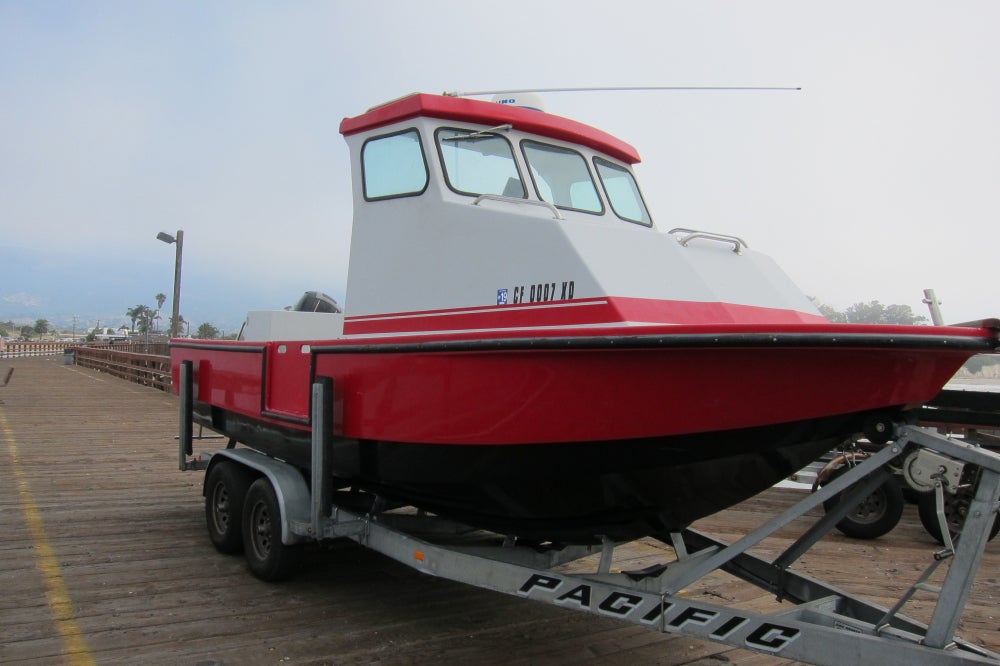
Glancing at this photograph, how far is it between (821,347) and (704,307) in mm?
895

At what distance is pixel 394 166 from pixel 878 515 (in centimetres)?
475

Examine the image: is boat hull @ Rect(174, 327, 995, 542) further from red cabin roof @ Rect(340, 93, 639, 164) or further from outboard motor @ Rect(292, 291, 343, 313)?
outboard motor @ Rect(292, 291, 343, 313)

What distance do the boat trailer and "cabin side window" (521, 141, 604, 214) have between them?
1.59 m

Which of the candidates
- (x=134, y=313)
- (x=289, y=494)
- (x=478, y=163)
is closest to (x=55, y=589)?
(x=289, y=494)

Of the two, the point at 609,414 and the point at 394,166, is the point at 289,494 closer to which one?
the point at 394,166

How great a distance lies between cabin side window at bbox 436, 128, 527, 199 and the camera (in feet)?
13.9

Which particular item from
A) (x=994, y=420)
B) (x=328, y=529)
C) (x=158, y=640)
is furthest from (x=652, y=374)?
(x=994, y=420)

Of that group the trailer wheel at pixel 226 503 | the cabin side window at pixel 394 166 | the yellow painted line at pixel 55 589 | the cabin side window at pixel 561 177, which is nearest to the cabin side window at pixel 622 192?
the cabin side window at pixel 561 177

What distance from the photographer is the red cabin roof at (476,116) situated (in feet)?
14.1

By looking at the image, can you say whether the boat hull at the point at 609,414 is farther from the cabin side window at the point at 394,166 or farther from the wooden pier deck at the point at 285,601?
the cabin side window at the point at 394,166

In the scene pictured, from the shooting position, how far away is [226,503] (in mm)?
5559

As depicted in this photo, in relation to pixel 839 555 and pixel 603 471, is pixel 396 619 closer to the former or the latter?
pixel 603 471

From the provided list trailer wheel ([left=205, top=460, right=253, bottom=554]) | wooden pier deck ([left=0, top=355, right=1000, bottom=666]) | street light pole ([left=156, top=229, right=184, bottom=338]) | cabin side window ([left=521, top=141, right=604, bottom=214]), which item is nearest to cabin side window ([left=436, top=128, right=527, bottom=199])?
cabin side window ([left=521, top=141, right=604, bottom=214])

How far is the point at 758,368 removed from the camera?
287cm
